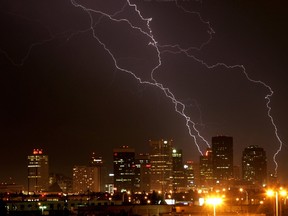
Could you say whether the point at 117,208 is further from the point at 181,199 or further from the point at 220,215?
the point at 181,199

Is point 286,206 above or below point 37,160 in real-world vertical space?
below

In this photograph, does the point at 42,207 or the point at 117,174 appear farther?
the point at 117,174

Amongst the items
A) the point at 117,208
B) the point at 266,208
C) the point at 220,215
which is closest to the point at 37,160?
the point at 117,208

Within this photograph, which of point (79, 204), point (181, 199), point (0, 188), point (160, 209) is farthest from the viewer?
point (0, 188)

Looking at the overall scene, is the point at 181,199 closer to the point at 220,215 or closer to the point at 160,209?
the point at 160,209

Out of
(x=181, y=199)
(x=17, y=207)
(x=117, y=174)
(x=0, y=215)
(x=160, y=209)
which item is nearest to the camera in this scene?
(x=0, y=215)

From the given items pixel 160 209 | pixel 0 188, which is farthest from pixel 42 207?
pixel 0 188

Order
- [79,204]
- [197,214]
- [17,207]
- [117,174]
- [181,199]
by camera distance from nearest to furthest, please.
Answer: [197,214] < [17,207] < [79,204] < [181,199] < [117,174]

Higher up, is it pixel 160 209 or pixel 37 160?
pixel 37 160

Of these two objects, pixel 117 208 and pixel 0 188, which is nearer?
pixel 117 208
